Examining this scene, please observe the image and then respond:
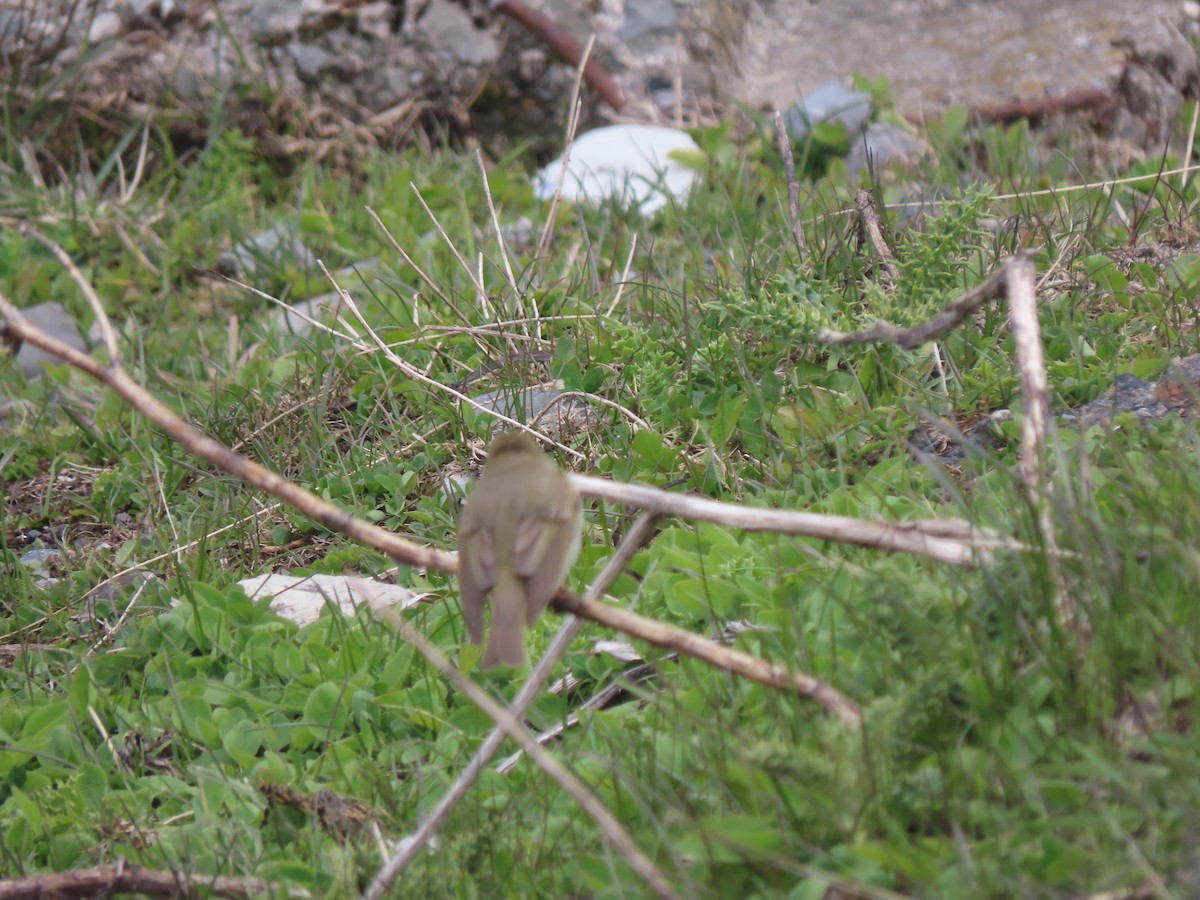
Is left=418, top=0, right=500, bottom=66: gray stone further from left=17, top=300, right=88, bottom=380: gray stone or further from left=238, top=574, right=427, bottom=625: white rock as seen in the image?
left=238, top=574, right=427, bottom=625: white rock

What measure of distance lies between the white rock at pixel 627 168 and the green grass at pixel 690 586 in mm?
261

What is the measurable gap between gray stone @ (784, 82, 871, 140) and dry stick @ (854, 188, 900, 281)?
1976mm

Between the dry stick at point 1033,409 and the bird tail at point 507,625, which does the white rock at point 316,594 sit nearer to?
the bird tail at point 507,625

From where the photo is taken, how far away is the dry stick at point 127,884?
2141mm

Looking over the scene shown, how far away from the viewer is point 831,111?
5.66 metres

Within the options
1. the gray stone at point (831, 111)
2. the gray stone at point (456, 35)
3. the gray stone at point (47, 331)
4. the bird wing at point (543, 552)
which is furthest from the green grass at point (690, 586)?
the gray stone at point (456, 35)

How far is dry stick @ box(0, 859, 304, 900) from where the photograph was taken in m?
2.14

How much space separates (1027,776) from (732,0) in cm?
606

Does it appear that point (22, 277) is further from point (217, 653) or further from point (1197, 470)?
point (1197, 470)

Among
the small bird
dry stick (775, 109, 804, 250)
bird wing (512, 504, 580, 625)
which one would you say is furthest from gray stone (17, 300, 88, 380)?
bird wing (512, 504, 580, 625)

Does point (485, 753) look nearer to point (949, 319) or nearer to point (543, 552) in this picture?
point (543, 552)

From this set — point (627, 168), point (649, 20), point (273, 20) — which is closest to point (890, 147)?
point (627, 168)

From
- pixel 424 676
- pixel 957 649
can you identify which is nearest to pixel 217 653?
pixel 424 676

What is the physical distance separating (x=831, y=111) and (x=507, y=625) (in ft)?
13.3
